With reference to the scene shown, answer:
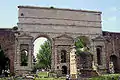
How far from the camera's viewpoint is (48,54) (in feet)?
195

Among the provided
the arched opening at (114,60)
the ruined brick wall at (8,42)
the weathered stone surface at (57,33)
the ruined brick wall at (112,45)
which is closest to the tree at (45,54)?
the arched opening at (114,60)

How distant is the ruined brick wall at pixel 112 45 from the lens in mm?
38969

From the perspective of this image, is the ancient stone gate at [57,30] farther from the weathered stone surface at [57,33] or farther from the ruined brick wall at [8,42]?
the ruined brick wall at [8,42]

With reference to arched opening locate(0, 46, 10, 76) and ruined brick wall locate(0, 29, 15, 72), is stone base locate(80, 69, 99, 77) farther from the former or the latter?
Answer: ruined brick wall locate(0, 29, 15, 72)

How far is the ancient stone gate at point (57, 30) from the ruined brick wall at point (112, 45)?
0.95 m

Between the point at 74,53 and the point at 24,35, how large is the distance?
11.9 m

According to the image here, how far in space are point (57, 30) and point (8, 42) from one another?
23.5 feet

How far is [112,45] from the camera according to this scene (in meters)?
39.2

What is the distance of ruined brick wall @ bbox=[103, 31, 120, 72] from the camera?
128 feet

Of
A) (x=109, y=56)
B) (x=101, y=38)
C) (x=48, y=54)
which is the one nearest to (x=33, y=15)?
(x=101, y=38)

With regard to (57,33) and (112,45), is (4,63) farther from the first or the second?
(112,45)

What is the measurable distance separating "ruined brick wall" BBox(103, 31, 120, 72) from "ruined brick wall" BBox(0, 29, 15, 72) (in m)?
14.2

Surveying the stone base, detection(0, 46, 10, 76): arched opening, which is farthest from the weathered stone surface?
the stone base

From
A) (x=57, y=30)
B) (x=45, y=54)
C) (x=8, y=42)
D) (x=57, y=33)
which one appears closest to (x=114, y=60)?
(x=57, y=33)
